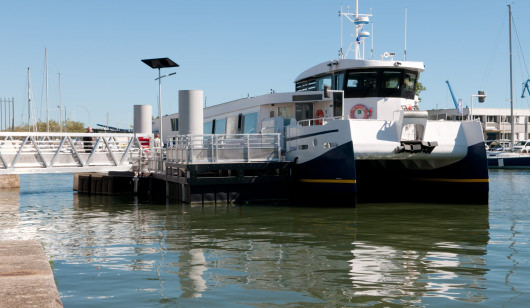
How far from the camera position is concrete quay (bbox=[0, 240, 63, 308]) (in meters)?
6.30

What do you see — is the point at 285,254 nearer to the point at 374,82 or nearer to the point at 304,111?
the point at 374,82

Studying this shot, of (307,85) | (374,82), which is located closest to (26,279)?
(374,82)

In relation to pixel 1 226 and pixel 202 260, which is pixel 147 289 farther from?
pixel 1 226

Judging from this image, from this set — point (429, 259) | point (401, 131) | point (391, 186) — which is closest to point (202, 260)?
point (429, 259)

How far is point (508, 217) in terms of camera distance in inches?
768

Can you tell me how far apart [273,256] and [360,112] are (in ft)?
42.5

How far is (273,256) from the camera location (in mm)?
12570

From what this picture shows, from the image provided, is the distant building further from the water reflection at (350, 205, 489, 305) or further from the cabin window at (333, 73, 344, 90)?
the water reflection at (350, 205, 489, 305)

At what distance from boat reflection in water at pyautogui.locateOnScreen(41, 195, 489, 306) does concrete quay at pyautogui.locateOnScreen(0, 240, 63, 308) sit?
986 mm

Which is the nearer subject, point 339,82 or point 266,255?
point 266,255

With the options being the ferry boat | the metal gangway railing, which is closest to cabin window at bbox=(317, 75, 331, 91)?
the ferry boat

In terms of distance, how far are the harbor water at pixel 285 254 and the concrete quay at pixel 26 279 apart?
91cm

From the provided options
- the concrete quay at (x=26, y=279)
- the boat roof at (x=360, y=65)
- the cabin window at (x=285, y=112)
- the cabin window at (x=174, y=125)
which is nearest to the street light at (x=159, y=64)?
the cabin window at (x=285, y=112)

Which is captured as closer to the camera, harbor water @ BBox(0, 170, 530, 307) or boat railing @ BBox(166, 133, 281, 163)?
harbor water @ BBox(0, 170, 530, 307)
